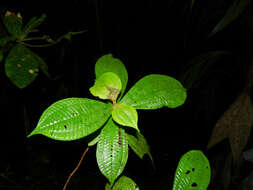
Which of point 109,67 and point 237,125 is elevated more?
point 109,67

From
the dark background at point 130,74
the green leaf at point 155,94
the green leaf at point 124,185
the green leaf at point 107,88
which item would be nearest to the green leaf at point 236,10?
the dark background at point 130,74

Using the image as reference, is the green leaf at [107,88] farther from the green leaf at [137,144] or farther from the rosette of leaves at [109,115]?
the green leaf at [137,144]

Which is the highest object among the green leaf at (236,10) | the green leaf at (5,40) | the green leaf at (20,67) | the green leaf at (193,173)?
the green leaf at (236,10)

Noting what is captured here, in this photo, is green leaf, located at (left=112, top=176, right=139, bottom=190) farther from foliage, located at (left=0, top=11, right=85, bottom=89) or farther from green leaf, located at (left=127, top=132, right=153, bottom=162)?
foliage, located at (left=0, top=11, right=85, bottom=89)

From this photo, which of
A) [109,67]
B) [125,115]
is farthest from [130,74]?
[125,115]

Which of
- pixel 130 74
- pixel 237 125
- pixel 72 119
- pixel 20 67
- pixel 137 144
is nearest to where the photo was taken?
pixel 72 119

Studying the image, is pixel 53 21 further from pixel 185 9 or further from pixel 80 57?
pixel 185 9

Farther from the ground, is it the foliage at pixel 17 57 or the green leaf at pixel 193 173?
the foliage at pixel 17 57

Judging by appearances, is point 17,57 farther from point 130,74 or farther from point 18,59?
point 130,74

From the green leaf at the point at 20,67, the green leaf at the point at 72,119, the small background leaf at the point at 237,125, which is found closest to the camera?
the green leaf at the point at 72,119
